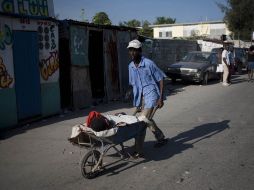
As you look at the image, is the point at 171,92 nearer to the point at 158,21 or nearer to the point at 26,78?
the point at 26,78

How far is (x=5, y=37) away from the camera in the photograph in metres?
9.07

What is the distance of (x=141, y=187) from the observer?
5309 millimetres

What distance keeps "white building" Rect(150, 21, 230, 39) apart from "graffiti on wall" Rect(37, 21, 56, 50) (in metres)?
59.8

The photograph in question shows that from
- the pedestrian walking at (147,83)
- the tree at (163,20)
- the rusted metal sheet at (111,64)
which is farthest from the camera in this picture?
the tree at (163,20)

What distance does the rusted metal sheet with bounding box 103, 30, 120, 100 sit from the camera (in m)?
13.7

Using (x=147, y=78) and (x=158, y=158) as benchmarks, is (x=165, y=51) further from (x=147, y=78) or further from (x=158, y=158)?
(x=158, y=158)

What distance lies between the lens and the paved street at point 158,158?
18.1 ft

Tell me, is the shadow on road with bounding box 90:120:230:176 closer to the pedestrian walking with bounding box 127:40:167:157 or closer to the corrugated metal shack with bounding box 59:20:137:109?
the pedestrian walking with bounding box 127:40:167:157

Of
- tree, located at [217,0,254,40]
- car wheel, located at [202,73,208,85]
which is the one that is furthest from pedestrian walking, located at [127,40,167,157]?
tree, located at [217,0,254,40]

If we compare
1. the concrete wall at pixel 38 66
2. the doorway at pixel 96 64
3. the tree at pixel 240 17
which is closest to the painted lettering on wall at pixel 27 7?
the concrete wall at pixel 38 66

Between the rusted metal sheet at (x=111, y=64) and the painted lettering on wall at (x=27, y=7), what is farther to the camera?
the rusted metal sheet at (x=111, y=64)

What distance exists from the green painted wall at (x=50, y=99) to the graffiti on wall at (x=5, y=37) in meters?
1.72

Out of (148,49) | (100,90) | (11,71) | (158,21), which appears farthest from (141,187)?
(158,21)

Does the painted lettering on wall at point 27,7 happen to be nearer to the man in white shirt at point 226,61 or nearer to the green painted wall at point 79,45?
the green painted wall at point 79,45
